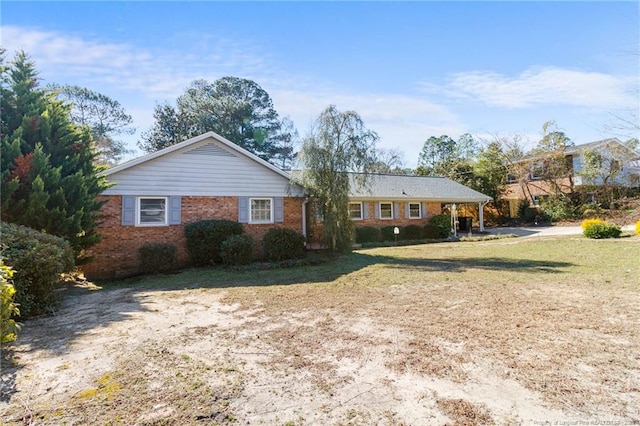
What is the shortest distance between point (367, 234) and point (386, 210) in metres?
2.49

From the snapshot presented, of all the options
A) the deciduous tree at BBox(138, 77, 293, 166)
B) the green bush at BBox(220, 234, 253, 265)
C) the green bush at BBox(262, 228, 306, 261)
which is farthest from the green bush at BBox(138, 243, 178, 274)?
the deciduous tree at BBox(138, 77, 293, 166)

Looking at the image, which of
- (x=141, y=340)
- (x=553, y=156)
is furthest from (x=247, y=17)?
(x=553, y=156)

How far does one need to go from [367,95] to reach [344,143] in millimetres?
2286

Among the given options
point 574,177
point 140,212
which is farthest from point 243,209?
point 574,177

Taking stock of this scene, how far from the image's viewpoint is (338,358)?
362cm

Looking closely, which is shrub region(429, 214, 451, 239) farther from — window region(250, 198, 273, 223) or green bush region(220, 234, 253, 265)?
green bush region(220, 234, 253, 265)

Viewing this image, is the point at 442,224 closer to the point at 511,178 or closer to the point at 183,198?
the point at 183,198

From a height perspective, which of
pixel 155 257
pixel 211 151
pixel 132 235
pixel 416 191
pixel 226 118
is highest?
pixel 226 118

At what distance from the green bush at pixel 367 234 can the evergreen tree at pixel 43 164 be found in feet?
40.3

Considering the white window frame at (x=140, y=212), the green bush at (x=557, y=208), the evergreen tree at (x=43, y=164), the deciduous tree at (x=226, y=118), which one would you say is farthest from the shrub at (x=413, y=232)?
the deciduous tree at (x=226, y=118)

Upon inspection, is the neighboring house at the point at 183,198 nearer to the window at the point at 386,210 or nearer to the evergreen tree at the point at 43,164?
the evergreen tree at the point at 43,164

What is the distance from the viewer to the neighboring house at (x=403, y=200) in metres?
19.4

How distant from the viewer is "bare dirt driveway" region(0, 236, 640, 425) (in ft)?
8.53

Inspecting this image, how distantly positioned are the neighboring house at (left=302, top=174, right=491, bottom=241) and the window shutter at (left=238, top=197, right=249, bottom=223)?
20.8ft
